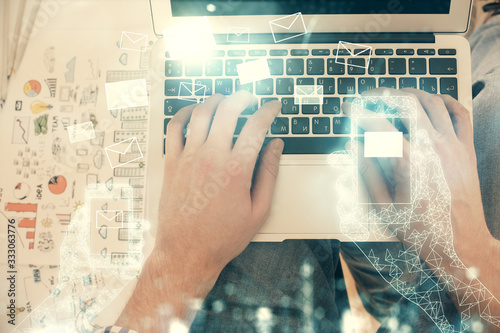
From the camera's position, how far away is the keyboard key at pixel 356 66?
0.61 m

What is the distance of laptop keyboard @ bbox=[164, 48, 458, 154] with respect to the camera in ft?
1.97

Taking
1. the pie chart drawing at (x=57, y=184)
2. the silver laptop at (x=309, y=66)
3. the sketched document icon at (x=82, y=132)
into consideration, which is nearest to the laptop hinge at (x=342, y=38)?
the silver laptop at (x=309, y=66)

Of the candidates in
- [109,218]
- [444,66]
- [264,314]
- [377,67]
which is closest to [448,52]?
[444,66]

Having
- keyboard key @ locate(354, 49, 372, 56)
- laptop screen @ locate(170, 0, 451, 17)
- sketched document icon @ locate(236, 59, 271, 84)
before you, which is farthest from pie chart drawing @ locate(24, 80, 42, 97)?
keyboard key @ locate(354, 49, 372, 56)

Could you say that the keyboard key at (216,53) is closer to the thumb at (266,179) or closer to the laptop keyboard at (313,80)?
the laptop keyboard at (313,80)

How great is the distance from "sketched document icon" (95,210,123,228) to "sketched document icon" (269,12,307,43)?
49 cm

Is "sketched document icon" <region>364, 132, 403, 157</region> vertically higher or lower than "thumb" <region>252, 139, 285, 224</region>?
higher

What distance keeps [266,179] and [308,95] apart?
169 mm

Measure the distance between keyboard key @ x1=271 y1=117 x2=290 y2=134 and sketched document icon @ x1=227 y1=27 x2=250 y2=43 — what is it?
0.54 ft

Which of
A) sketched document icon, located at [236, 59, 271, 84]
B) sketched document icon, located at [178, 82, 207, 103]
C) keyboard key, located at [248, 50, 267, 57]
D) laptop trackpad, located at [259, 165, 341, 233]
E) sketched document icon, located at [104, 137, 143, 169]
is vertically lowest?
laptop trackpad, located at [259, 165, 341, 233]

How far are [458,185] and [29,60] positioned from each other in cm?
94

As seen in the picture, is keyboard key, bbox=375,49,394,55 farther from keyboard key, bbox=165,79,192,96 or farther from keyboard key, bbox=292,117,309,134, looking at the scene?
keyboard key, bbox=165,79,192,96

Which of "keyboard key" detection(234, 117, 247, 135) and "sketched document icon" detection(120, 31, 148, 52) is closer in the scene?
"keyboard key" detection(234, 117, 247, 135)

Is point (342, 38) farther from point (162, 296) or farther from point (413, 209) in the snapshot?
point (162, 296)
